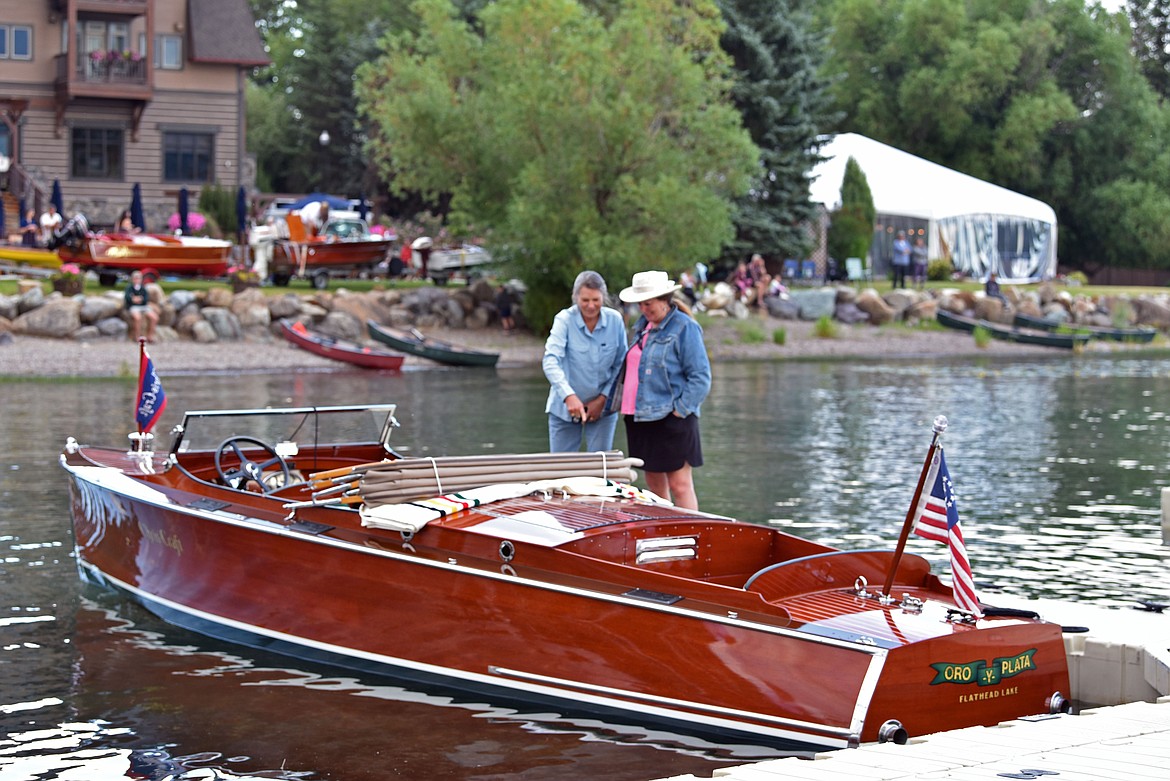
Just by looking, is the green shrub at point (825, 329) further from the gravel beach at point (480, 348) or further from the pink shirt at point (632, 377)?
the pink shirt at point (632, 377)

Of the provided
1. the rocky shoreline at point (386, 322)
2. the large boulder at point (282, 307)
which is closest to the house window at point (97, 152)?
the rocky shoreline at point (386, 322)

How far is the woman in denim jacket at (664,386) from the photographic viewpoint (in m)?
9.52

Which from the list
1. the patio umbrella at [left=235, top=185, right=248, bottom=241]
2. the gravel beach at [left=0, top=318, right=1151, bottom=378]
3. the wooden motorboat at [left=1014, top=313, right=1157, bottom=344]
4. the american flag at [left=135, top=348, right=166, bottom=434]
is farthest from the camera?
the wooden motorboat at [left=1014, top=313, right=1157, bottom=344]

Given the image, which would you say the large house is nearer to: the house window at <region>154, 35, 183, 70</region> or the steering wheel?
the house window at <region>154, 35, 183, 70</region>

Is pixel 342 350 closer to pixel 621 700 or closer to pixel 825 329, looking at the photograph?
pixel 825 329

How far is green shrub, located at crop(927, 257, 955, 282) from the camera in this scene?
4947 centimetres

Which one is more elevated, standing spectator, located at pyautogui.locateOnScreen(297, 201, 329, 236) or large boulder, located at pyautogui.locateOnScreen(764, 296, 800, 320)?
standing spectator, located at pyautogui.locateOnScreen(297, 201, 329, 236)

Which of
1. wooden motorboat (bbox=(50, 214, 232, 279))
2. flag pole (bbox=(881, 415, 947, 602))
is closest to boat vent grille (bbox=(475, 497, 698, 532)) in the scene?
flag pole (bbox=(881, 415, 947, 602))

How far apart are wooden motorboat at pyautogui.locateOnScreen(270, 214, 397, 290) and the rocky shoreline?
7.31 ft

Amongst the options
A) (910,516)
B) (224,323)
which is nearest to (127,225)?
(224,323)

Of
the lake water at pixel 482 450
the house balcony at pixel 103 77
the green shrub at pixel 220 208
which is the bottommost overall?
the lake water at pixel 482 450

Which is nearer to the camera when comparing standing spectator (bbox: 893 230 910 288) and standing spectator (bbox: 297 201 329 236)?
standing spectator (bbox: 297 201 329 236)

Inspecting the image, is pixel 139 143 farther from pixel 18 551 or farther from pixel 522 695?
pixel 522 695

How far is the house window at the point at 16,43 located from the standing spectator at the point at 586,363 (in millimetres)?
37793
